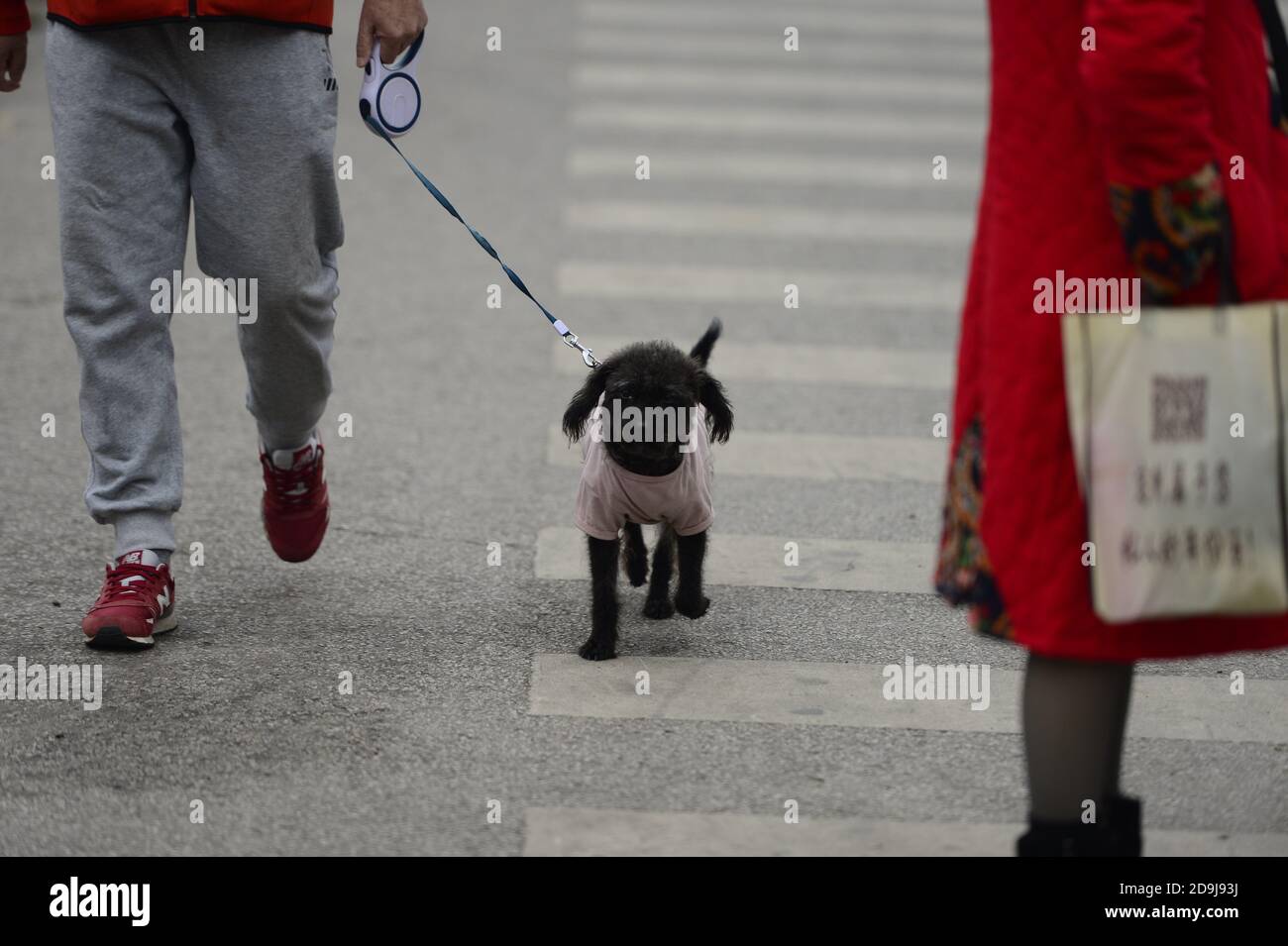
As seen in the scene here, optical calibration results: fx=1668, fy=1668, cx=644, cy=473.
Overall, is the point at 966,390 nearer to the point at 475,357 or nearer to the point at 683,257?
the point at 475,357

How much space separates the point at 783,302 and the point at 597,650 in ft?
12.6

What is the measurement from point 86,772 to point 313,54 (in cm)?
168

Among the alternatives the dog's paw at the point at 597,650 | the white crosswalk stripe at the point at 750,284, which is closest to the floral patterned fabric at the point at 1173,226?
the dog's paw at the point at 597,650

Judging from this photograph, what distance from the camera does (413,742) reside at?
3479mm

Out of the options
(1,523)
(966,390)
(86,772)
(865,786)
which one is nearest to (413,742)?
(86,772)

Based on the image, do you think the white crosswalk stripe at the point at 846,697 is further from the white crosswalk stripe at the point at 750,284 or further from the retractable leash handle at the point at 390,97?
the white crosswalk stripe at the point at 750,284

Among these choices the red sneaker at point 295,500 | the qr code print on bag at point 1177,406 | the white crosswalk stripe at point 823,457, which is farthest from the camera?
the white crosswalk stripe at point 823,457

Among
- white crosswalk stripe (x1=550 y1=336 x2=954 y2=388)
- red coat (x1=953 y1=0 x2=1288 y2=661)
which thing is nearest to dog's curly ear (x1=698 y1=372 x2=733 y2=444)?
red coat (x1=953 y1=0 x2=1288 y2=661)

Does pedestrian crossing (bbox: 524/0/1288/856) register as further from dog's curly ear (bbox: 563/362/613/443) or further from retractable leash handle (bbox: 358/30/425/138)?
retractable leash handle (bbox: 358/30/425/138)

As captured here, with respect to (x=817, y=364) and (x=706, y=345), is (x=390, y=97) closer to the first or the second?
(x=706, y=345)

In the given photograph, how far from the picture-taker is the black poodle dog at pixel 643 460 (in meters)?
3.84

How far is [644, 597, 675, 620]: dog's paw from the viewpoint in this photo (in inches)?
169

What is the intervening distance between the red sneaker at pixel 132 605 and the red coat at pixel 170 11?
1221 millimetres

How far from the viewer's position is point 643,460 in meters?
3.84
